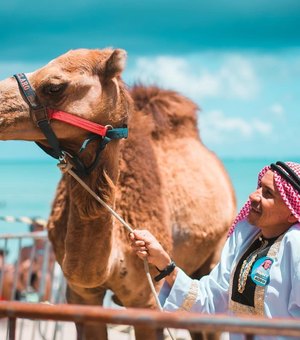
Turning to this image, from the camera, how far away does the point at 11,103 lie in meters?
3.44

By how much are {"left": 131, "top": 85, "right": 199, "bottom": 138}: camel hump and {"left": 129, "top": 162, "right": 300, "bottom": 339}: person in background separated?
238 centimetres

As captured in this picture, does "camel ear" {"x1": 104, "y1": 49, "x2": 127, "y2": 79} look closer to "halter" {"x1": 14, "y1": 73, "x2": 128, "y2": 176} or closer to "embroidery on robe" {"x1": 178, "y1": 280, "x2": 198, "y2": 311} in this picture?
"halter" {"x1": 14, "y1": 73, "x2": 128, "y2": 176}

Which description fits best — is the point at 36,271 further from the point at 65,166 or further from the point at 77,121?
the point at 77,121

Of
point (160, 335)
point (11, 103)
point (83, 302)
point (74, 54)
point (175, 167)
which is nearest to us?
point (160, 335)

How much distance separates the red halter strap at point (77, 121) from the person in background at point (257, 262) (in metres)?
0.65

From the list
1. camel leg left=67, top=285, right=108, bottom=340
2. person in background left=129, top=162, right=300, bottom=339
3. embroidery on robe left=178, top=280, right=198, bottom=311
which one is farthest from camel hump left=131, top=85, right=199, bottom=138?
embroidery on robe left=178, top=280, right=198, bottom=311

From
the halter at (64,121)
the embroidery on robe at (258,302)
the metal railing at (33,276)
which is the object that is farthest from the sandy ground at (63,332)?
the embroidery on robe at (258,302)

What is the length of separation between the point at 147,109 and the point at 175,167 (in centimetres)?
54

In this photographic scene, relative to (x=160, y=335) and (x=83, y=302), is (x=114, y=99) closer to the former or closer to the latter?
(x=83, y=302)

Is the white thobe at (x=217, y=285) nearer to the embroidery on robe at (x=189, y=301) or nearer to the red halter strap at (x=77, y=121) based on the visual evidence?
the embroidery on robe at (x=189, y=301)

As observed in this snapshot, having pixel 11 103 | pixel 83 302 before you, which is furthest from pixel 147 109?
pixel 11 103

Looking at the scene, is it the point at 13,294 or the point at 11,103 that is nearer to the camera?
the point at 11,103

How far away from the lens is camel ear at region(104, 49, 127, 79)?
3.69 metres

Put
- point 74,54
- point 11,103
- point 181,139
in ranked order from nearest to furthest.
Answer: point 11,103 < point 74,54 < point 181,139
